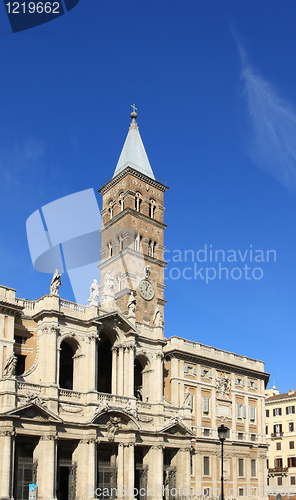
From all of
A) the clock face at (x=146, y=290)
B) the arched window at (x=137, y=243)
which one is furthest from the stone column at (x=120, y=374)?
the arched window at (x=137, y=243)

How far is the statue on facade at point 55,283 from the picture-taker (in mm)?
48381

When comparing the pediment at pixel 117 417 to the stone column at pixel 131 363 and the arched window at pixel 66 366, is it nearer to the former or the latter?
the stone column at pixel 131 363

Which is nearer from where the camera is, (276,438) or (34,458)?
(34,458)

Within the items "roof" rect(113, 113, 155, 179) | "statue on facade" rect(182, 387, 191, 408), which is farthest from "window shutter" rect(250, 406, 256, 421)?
"roof" rect(113, 113, 155, 179)

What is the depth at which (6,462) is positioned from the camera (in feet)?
133

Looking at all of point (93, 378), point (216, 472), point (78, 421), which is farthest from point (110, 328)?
point (216, 472)

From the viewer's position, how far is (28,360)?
1882 inches

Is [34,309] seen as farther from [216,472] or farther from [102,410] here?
[216,472]

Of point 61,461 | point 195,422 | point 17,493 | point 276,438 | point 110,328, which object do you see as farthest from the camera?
point 276,438

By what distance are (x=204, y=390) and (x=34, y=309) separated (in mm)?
22053

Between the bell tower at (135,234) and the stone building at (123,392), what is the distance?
0.16 metres

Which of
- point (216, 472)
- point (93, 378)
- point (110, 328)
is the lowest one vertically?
point (216, 472)

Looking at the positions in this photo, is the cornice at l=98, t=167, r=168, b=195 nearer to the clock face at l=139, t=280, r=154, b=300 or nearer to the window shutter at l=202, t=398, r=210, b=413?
the clock face at l=139, t=280, r=154, b=300

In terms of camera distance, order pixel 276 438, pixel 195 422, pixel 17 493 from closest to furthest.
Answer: pixel 17 493 < pixel 195 422 < pixel 276 438
